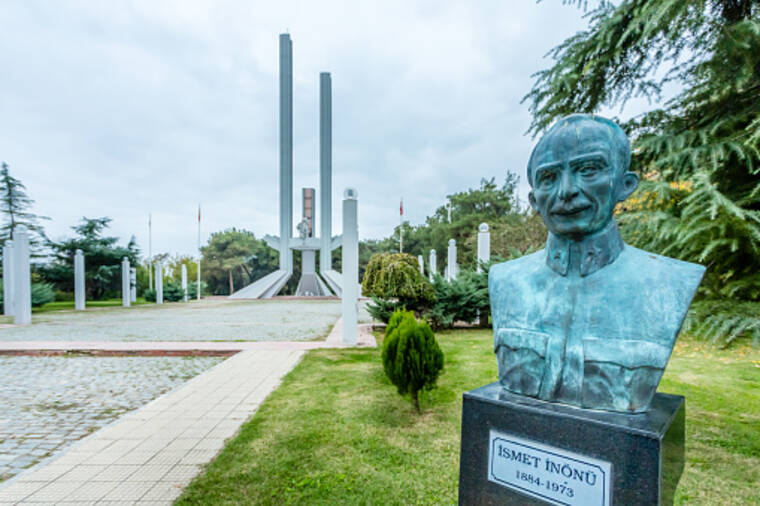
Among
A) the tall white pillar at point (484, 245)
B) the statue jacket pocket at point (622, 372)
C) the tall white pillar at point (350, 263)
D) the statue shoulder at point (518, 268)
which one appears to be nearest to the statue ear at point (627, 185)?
the statue shoulder at point (518, 268)

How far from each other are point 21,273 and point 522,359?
1340cm

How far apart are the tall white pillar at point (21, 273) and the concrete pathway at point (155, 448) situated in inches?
347

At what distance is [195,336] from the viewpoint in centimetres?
843

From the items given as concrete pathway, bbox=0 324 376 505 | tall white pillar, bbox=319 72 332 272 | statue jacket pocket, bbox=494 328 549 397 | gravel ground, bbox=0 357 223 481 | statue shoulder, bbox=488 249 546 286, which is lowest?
gravel ground, bbox=0 357 223 481

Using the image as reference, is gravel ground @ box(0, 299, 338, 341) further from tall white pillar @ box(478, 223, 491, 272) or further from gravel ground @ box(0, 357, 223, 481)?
tall white pillar @ box(478, 223, 491, 272)

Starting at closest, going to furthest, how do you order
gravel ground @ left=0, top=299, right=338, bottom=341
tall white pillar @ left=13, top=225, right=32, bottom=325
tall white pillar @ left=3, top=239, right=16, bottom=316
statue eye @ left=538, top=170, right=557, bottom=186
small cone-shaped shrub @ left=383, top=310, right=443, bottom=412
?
statue eye @ left=538, top=170, right=557, bottom=186 → small cone-shaped shrub @ left=383, top=310, right=443, bottom=412 → gravel ground @ left=0, top=299, right=338, bottom=341 → tall white pillar @ left=13, top=225, right=32, bottom=325 → tall white pillar @ left=3, top=239, right=16, bottom=316

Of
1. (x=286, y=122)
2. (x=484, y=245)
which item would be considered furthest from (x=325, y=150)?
(x=484, y=245)

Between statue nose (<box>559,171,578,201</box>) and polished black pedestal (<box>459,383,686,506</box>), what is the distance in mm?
811

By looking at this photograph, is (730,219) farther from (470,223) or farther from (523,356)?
(470,223)

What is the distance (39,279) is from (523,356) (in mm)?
23780

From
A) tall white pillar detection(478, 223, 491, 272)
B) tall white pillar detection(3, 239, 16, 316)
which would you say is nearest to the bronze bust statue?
tall white pillar detection(478, 223, 491, 272)

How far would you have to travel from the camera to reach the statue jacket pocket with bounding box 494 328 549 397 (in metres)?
1.59

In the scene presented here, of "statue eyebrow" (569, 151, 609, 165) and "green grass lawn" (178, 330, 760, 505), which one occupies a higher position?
"statue eyebrow" (569, 151, 609, 165)

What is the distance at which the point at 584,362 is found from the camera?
1.48 m
